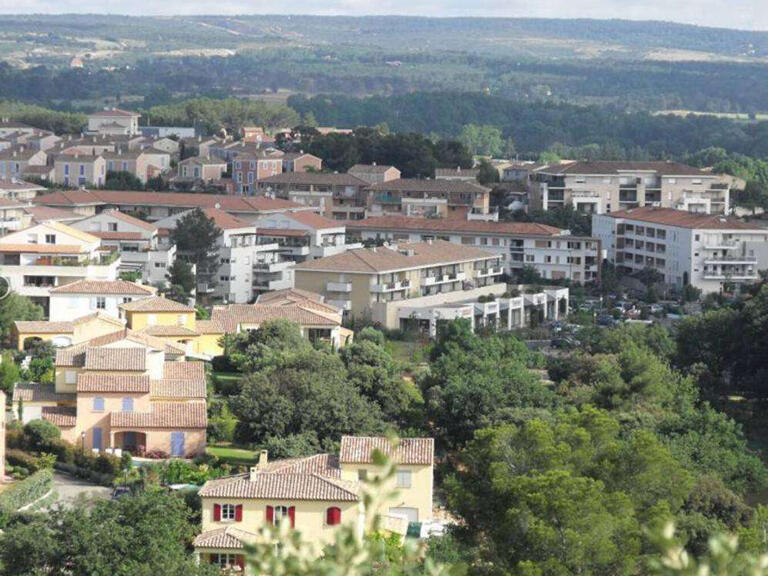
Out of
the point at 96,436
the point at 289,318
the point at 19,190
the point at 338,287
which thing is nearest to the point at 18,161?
the point at 19,190

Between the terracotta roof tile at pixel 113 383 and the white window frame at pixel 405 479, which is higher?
the terracotta roof tile at pixel 113 383

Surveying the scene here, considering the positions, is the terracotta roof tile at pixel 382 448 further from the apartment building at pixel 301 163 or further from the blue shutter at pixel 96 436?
the apartment building at pixel 301 163

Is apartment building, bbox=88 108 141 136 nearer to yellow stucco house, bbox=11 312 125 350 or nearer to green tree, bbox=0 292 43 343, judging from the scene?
green tree, bbox=0 292 43 343

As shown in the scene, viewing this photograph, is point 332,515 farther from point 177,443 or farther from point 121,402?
point 121,402

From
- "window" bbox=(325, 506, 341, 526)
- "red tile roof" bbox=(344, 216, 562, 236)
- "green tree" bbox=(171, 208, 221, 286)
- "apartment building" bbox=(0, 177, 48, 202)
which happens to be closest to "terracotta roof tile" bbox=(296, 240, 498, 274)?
"green tree" bbox=(171, 208, 221, 286)

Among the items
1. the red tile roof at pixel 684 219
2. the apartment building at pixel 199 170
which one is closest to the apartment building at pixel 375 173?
the apartment building at pixel 199 170
